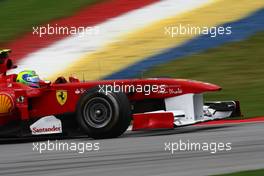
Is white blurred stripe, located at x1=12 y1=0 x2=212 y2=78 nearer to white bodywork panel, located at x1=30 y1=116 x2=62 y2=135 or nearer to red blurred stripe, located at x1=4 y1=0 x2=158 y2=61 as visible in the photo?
red blurred stripe, located at x1=4 y1=0 x2=158 y2=61

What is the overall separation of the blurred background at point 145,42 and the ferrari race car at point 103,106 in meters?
3.26

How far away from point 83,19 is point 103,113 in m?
8.34

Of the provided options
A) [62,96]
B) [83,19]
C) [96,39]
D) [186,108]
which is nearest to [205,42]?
[96,39]

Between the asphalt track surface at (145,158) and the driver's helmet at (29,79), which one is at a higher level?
the driver's helmet at (29,79)

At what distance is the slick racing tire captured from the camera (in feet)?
31.4

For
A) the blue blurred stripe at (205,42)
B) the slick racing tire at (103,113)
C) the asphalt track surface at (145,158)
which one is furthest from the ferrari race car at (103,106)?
the blue blurred stripe at (205,42)

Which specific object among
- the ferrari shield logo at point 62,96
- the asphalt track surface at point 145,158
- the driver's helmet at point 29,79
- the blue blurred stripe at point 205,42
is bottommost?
the asphalt track surface at point 145,158

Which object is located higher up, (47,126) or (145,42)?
(145,42)

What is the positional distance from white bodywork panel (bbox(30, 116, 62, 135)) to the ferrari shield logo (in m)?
0.22

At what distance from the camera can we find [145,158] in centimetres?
788

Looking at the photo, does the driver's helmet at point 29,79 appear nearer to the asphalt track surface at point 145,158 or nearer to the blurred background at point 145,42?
the asphalt track surface at point 145,158

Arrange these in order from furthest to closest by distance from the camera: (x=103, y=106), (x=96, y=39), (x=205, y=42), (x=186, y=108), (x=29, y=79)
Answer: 1. (x=96, y=39)
2. (x=205, y=42)
3. (x=29, y=79)
4. (x=186, y=108)
5. (x=103, y=106)

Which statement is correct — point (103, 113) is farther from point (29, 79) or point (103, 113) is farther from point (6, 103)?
point (6, 103)

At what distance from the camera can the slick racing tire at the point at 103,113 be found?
9562 millimetres
